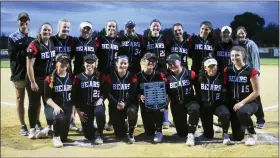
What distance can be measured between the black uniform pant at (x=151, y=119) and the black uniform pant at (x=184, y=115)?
0.95 feet

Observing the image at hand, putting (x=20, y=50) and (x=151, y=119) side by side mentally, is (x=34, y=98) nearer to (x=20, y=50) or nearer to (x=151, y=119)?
(x=20, y=50)

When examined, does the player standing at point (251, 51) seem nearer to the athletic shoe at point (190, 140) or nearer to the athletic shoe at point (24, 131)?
the athletic shoe at point (190, 140)

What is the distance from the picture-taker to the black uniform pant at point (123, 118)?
609cm

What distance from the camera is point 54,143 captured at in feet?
19.0

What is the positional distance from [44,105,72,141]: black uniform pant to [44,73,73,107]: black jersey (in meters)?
0.13

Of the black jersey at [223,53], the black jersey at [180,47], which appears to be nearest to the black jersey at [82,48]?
the black jersey at [180,47]

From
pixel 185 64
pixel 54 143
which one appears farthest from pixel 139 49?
pixel 54 143

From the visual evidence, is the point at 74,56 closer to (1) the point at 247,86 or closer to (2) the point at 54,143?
(2) the point at 54,143

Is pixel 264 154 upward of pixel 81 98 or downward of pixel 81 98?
downward

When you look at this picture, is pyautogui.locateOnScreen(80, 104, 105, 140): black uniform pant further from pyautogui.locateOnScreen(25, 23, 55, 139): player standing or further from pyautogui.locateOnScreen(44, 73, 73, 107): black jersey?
pyautogui.locateOnScreen(25, 23, 55, 139): player standing

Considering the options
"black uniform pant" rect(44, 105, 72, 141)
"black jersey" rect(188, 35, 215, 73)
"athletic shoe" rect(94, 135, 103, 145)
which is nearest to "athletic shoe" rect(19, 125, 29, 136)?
"black uniform pant" rect(44, 105, 72, 141)

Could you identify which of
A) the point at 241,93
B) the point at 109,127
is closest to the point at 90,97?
the point at 109,127

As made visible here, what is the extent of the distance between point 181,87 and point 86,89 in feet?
5.08

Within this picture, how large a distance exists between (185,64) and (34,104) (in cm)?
287
